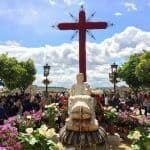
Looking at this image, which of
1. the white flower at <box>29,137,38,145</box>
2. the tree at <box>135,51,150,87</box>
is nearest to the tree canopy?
the tree at <box>135,51,150,87</box>

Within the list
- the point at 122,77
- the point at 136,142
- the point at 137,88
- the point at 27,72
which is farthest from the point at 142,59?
the point at 136,142

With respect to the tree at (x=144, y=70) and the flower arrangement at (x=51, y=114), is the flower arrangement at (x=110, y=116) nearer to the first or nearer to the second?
the flower arrangement at (x=51, y=114)

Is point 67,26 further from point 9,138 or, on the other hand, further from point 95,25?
point 9,138

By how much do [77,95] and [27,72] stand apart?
8126cm

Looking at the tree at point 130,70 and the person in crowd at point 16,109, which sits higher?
the tree at point 130,70

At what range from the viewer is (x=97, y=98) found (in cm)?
1962

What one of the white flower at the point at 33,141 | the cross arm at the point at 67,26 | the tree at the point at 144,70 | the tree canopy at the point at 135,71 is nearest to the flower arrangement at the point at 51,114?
the cross arm at the point at 67,26

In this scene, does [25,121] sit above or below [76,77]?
below

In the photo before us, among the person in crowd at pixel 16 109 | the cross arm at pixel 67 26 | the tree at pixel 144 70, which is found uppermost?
the tree at pixel 144 70

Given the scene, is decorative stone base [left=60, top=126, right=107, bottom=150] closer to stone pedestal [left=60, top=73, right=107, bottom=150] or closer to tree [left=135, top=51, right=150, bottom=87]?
stone pedestal [left=60, top=73, right=107, bottom=150]

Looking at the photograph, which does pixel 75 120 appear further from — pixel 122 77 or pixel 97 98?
pixel 122 77

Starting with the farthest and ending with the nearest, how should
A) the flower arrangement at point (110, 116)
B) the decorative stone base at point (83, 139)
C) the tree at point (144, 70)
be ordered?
the tree at point (144, 70)
the flower arrangement at point (110, 116)
the decorative stone base at point (83, 139)

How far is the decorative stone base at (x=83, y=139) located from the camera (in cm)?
1664

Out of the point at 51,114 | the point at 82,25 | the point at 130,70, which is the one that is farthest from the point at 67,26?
the point at 130,70
